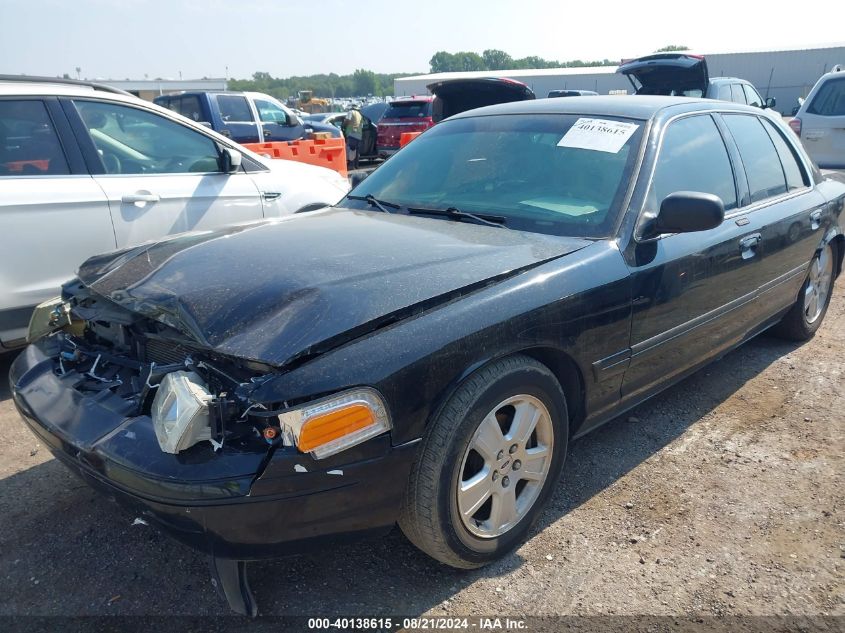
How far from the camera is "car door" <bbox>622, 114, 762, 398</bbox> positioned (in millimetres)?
2838

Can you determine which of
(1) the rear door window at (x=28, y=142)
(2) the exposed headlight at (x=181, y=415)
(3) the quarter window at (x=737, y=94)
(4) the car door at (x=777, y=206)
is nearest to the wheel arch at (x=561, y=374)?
(2) the exposed headlight at (x=181, y=415)

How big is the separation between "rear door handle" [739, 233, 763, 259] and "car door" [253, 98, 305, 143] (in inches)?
457

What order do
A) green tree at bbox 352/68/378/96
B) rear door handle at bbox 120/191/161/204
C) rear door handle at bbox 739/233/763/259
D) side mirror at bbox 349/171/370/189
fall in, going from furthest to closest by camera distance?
green tree at bbox 352/68/378/96, rear door handle at bbox 120/191/161/204, side mirror at bbox 349/171/370/189, rear door handle at bbox 739/233/763/259

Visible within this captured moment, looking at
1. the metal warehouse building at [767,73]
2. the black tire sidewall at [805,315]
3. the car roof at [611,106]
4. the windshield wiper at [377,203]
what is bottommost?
the metal warehouse building at [767,73]

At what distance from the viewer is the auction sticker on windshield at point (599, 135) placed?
305 cm

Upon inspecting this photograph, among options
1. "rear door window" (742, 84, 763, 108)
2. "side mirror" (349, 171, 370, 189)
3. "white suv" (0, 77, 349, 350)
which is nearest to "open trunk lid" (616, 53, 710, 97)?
"rear door window" (742, 84, 763, 108)

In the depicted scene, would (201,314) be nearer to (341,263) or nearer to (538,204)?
(341,263)

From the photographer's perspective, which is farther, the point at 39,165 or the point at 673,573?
the point at 39,165

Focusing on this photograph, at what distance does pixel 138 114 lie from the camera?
4465mm

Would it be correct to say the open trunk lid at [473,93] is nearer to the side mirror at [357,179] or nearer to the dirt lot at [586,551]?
the side mirror at [357,179]

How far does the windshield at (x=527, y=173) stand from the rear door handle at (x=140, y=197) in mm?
1518

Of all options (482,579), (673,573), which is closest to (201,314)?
(482,579)

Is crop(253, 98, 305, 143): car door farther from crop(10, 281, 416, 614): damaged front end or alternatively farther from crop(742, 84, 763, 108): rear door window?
crop(10, 281, 416, 614): damaged front end

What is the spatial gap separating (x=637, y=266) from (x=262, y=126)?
11.8 m
